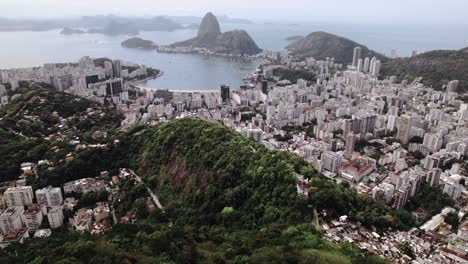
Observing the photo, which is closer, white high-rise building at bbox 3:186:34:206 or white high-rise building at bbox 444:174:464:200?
white high-rise building at bbox 3:186:34:206

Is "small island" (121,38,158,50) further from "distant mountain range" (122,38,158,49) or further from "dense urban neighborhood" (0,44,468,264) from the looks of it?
"dense urban neighborhood" (0,44,468,264)

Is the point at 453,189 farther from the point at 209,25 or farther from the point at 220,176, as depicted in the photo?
the point at 209,25

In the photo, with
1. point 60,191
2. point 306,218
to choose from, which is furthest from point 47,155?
point 306,218

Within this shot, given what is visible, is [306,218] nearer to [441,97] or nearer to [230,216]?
[230,216]

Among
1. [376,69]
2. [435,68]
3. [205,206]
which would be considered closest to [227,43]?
[376,69]

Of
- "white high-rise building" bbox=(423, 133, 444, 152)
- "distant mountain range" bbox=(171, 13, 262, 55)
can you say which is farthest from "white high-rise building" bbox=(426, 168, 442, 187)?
"distant mountain range" bbox=(171, 13, 262, 55)

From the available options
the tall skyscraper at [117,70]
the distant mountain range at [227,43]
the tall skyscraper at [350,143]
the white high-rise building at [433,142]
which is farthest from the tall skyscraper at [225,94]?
the distant mountain range at [227,43]
